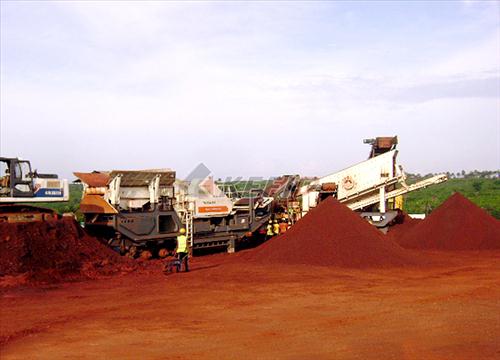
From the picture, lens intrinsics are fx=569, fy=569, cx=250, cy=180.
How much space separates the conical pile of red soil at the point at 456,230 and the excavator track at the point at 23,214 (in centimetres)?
1312

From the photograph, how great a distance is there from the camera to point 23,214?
1486cm

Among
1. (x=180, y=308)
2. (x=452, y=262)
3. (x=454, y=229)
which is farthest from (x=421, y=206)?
(x=180, y=308)

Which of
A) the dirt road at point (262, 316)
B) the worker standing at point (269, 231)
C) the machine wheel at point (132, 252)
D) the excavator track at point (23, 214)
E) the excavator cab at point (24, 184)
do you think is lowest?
the dirt road at point (262, 316)

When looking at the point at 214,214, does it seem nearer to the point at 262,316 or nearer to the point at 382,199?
the point at 382,199

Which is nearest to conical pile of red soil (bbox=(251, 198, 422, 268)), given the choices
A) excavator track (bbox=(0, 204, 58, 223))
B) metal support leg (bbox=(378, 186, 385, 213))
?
metal support leg (bbox=(378, 186, 385, 213))

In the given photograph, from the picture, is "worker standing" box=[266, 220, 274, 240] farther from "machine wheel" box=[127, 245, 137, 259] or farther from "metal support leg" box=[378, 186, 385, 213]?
"machine wheel" box=[127, 245, 137, 259]

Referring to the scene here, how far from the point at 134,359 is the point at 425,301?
5.97 meters

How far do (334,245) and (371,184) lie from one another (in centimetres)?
731

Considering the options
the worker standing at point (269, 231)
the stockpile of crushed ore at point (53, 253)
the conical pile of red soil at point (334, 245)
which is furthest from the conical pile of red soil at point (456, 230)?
the stockpile of crushed ore at point (53, 253)

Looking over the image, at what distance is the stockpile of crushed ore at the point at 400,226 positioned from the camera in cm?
2361

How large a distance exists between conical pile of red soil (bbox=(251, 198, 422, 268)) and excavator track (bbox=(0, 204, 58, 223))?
6.17 metres

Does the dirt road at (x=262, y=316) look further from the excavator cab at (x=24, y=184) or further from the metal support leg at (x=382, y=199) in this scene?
the metal support leg at (x=382, y=199)

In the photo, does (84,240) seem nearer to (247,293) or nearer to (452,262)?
(247,293)

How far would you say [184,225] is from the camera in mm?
19219
